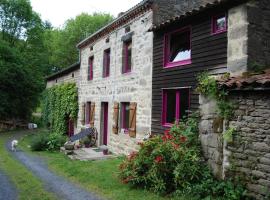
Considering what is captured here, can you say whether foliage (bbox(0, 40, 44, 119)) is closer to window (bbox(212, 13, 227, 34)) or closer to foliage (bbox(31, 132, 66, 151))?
foliage (bbox(31, 132, 66, 151))

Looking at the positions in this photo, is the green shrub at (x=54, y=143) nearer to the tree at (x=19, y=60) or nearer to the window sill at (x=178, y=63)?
the window sill at (x=178, y=63)

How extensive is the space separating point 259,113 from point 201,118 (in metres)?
2.14

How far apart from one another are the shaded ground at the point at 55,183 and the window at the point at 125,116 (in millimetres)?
3856

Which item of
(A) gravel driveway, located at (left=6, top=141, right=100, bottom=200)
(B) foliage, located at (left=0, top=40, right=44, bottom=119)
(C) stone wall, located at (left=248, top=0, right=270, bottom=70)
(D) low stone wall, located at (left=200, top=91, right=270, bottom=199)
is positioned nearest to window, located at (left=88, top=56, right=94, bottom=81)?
(A) gravel driveway, located at (left=6, top=141, right=100, bottom=200)

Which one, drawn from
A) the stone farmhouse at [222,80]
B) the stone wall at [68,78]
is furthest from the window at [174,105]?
the stone wall at [68,78]

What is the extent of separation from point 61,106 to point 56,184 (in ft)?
46.6

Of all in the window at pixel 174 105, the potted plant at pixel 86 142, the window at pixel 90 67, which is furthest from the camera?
the window at pixel 90 67

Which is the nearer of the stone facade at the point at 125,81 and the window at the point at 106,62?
the stone facade at the point at 125,81

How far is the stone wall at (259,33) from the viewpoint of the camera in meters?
9.03

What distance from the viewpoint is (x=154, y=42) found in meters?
13.1

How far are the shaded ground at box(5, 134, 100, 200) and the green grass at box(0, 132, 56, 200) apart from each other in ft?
0.78

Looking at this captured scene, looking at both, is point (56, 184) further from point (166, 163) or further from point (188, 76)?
point (188, 76)

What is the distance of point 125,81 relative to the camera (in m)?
15.4

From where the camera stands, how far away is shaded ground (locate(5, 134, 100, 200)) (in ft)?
29.3
